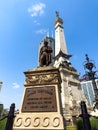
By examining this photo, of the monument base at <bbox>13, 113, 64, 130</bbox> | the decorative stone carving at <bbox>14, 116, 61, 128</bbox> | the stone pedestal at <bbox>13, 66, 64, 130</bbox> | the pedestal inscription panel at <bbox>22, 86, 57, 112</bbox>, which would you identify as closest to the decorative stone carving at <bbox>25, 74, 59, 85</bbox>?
the stone pedestal at <bbox>13, 66, 64, 130</bbox>

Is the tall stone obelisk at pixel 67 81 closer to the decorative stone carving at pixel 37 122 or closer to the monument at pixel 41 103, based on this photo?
the monument at pixel 41 103

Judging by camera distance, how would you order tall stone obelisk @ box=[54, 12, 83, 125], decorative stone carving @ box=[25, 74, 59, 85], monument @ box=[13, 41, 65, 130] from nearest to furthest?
monument @ box=[13, 41, 65, 130] < decorative stone carving @ box=[25, 74, 59, 85] < tall stone obelisk @ box=[54, 12, 83, 125]

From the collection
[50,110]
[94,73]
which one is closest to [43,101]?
→ [50,110]

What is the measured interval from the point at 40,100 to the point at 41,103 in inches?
5.0

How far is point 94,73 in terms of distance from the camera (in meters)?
20.1

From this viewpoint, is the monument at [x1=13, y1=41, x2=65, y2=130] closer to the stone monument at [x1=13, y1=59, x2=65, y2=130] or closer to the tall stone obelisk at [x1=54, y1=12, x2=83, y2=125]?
the stone monument at [x1=13, y1=59, x2=65, y2=130]

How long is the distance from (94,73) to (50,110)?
17551 millimetres

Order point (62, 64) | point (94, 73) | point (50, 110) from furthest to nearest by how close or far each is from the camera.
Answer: point (62, 64) < point (94, 73) < point (50, 110)

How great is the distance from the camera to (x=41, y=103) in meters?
4.47

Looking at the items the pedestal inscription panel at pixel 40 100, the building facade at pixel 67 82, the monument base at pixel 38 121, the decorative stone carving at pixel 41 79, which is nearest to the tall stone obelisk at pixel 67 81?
the building facade at pixel 67 82

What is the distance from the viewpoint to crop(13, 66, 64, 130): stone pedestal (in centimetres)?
398

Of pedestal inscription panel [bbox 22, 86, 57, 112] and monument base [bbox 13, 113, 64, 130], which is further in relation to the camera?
pedestal inscription panel [bbox 22, 86, 57, 112]

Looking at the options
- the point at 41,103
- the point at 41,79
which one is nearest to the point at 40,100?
the point at 41,103

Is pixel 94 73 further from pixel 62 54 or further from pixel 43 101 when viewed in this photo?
pixel 62 54
